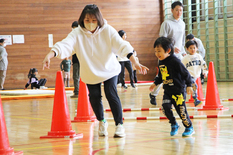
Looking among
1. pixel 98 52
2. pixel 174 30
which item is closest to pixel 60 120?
pixel 98 52

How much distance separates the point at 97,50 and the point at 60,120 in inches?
31.8

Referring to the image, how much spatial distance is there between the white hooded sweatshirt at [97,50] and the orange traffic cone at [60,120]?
0.29 meters

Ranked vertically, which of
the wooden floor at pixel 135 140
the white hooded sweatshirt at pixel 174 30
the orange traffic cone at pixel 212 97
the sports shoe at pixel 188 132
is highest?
the white hooded sweatshirt at pixel 174 30

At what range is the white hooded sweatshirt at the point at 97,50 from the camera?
369 cm

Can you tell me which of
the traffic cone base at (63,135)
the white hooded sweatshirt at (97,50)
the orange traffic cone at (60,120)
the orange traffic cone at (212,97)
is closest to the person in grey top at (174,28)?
the orange traffic cone at (212,97)

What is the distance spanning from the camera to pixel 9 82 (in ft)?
49.7

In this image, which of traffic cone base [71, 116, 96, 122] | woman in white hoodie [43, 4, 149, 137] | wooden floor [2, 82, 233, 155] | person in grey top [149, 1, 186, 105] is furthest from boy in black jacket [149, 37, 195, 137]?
person in grey top [149, 1, 186, 105]

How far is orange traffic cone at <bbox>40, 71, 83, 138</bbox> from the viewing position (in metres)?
3.69

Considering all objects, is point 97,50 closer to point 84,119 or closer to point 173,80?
point 173,80

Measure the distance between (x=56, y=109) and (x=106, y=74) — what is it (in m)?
0.64

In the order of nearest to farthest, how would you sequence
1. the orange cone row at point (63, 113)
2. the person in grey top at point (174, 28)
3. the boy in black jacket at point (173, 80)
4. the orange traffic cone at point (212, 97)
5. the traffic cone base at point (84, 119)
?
1. the orange cone row at point (63, 113)
2. the boy in black jacket at point (173, 80)
3. the traffic cone base at point (84, 119)
4. the orange traffic cone at point (212, 97)
5. the person in grey top at point (174, 28)

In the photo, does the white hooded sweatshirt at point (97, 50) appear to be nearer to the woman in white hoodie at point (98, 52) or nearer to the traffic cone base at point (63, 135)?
the woman in white hoodie at point (98, 52)

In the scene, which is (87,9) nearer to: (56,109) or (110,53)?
(110,53)

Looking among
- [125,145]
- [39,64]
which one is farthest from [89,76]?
[39,64]
